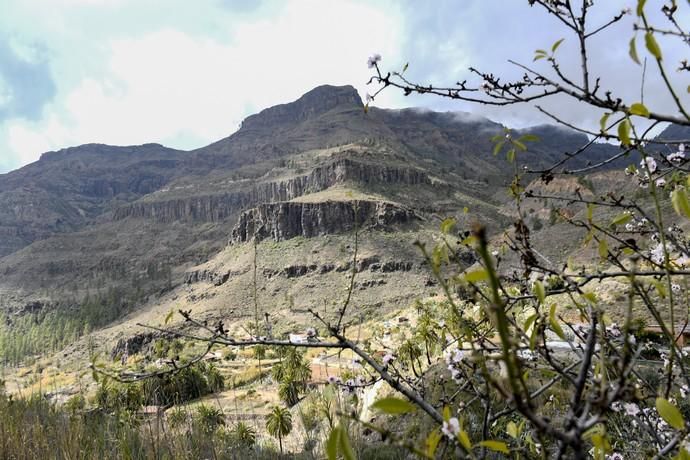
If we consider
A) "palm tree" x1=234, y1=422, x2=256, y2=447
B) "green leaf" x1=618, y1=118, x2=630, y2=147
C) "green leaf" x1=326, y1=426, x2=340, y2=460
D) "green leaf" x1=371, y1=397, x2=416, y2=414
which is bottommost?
"palm tree" x1=234, y1=422, x2=256, y2=447

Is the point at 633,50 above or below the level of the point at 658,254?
above

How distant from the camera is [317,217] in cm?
10744

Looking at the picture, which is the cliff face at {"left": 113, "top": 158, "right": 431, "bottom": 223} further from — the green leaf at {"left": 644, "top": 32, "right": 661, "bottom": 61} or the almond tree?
the green leaf at {"left": 644, "top": 32, "right": 661, "bottom": 61}

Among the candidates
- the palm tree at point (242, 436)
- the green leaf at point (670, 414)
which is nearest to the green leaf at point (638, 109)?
the green leaf at point (670, 414)

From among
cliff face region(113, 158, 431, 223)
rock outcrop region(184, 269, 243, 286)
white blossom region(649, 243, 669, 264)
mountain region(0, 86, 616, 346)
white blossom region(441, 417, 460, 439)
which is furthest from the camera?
cliff face region(113, 158, 431, 223)

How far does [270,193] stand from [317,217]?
6078 cm

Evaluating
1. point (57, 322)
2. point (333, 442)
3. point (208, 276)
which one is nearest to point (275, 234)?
point (208, 276)

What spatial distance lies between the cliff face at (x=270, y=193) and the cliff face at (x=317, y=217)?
21.7 metres

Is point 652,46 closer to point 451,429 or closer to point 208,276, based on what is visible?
point 451,429

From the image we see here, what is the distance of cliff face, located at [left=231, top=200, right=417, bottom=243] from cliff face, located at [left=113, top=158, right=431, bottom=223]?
21.7 meters

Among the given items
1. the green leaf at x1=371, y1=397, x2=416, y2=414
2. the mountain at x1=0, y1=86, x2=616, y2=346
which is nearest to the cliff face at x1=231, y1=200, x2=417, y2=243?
the mountain at x1=0, y1=86, x2=616, y2=346

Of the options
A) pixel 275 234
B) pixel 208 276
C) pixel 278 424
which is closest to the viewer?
pixel 278 424

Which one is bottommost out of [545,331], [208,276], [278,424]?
[278,424]

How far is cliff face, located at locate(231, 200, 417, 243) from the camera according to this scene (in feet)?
331
